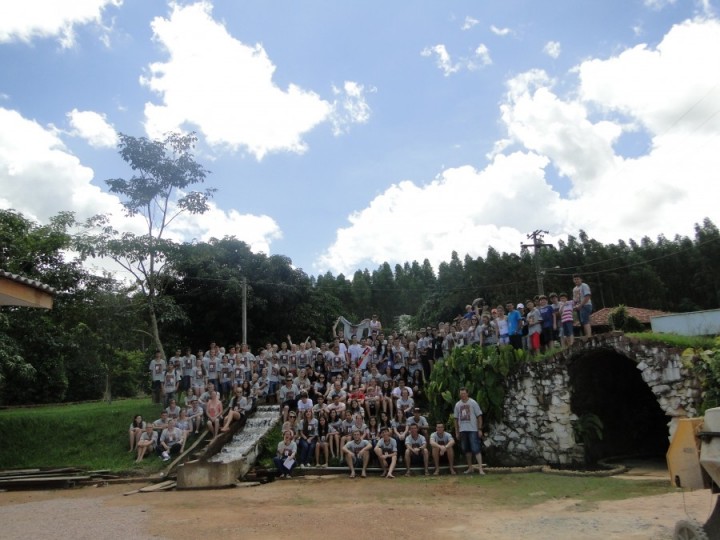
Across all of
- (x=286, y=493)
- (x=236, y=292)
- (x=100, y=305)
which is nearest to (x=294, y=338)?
(x=236, y=292)

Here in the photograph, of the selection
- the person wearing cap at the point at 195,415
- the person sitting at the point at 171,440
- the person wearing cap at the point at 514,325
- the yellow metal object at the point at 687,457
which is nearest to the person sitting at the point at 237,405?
the person wearing cap at the point at 195,415

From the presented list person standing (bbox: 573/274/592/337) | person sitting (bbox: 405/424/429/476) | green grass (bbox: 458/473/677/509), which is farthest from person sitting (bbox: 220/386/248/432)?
person standing (bbox: 573/274/592/337)

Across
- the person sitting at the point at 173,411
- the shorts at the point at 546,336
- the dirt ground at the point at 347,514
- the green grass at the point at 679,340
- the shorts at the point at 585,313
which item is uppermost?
the shorts at the point at 585,313

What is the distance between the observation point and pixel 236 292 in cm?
2772

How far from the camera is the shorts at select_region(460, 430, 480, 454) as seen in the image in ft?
37.6

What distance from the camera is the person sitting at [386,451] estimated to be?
449 inches

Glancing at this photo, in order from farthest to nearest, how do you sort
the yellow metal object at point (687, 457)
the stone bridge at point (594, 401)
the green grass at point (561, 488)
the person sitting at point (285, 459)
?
the person sitting at point (285, 459), the stone bridge at point (594, 401), the green grass at point (561, 488), the yellow metal object at point (687, 457)

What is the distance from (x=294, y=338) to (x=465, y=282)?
1480 cm

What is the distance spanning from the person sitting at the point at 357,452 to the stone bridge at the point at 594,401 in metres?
2.94

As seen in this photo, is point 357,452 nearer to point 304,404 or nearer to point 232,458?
point 304,404

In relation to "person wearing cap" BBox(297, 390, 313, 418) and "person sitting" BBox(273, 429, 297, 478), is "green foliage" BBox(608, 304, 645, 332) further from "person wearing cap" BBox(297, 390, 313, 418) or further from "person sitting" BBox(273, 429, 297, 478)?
"person sitting" BBox(273, 429, 297, 478)

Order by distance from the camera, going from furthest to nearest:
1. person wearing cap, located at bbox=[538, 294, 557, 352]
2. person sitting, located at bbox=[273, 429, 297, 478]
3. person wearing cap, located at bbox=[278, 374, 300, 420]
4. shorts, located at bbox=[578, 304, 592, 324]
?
person wearing cap, located at bbox=[278, 374, 300, 420] → person wearing cap, located at bbox=[538, 294, 557, 352] → person sitting, located at bbox=[273, 429, 297, 478] → shorts, located at bbox=[578, 304, 592, 324]

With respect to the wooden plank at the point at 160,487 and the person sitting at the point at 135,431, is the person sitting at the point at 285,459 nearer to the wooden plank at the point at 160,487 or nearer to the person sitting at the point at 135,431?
the wooden plank at the point at 160,487

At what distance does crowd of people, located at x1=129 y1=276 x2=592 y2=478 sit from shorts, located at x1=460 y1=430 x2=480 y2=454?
0.02 metres
